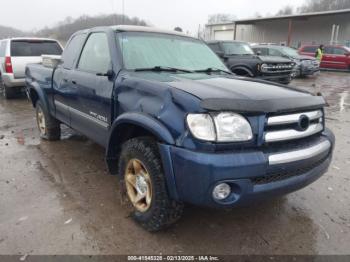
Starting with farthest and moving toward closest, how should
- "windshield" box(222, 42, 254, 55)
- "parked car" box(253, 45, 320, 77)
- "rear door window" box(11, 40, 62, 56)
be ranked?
1. "parked car" box(253, 45, 320, 77)
2. "windshield" box(222, 42, 254, 55)
3. "rear door window" box(11, 40, 62, 56)

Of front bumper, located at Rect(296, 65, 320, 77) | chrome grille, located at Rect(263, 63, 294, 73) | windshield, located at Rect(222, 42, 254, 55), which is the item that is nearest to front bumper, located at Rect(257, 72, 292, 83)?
chrome grille, located at Rect(263, 63, 294, 73)

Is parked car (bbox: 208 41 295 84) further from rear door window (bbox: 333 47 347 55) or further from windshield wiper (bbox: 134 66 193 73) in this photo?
rear door window (bbox: 333 47 347 55)

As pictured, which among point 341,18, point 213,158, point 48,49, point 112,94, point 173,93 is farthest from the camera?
point 341,18

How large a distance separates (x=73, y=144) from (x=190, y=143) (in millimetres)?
3611

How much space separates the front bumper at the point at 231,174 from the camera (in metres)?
2.20

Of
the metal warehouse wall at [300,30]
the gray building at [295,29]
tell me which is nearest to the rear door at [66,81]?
the gray building at [295,29]

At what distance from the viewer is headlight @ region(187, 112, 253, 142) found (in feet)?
7.47

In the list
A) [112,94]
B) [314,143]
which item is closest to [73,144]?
[112,94]

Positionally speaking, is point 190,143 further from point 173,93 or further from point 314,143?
point 314,143

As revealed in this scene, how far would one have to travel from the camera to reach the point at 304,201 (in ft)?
11.5

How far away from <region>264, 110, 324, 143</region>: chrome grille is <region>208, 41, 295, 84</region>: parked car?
23.6 feet

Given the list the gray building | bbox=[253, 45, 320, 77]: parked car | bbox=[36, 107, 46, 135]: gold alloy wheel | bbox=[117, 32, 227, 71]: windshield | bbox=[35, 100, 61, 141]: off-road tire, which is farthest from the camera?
the gray building

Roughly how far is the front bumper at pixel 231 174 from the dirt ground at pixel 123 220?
0.58 m

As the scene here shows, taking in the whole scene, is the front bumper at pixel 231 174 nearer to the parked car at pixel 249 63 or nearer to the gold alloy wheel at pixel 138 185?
the gold alloy wheel at pixel 138 185
